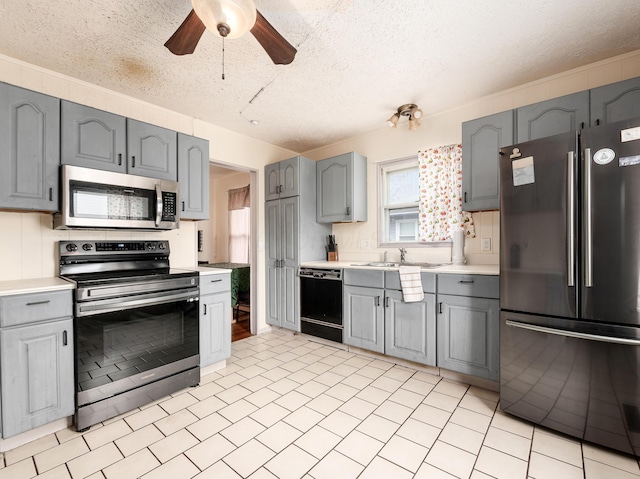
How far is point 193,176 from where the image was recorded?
2.91m

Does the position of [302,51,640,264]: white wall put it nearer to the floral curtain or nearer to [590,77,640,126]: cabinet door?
the floral curtain

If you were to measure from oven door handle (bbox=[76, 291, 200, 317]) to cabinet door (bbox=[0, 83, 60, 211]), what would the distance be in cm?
77

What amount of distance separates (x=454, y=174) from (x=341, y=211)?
133 cm

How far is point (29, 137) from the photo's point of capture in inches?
77.7

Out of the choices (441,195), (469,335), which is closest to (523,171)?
(441,195)

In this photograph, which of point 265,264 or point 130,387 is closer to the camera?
point 130,387

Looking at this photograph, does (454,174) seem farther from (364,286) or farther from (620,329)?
(620,329)

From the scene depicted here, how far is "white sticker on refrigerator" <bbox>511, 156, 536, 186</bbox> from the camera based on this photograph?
191 cm

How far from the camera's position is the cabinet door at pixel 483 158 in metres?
2.49

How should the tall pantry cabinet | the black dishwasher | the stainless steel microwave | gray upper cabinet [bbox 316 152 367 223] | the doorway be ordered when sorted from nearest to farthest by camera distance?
1. the stainless steel microwave
2. the black dishwasher
3. gray upper cabinet [bbox 316 152 367 223]
4. the tall pantry cabinet
5. the doorway

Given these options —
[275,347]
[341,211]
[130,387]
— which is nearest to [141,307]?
[130,387]

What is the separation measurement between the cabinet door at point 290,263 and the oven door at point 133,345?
139cm

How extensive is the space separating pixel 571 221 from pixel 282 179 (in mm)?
2978

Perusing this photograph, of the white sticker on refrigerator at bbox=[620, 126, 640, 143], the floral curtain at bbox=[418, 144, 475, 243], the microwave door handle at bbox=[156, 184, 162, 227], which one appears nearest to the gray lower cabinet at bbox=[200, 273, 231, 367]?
the microwave door handle at bbox=[156, 184, 162, 227]
